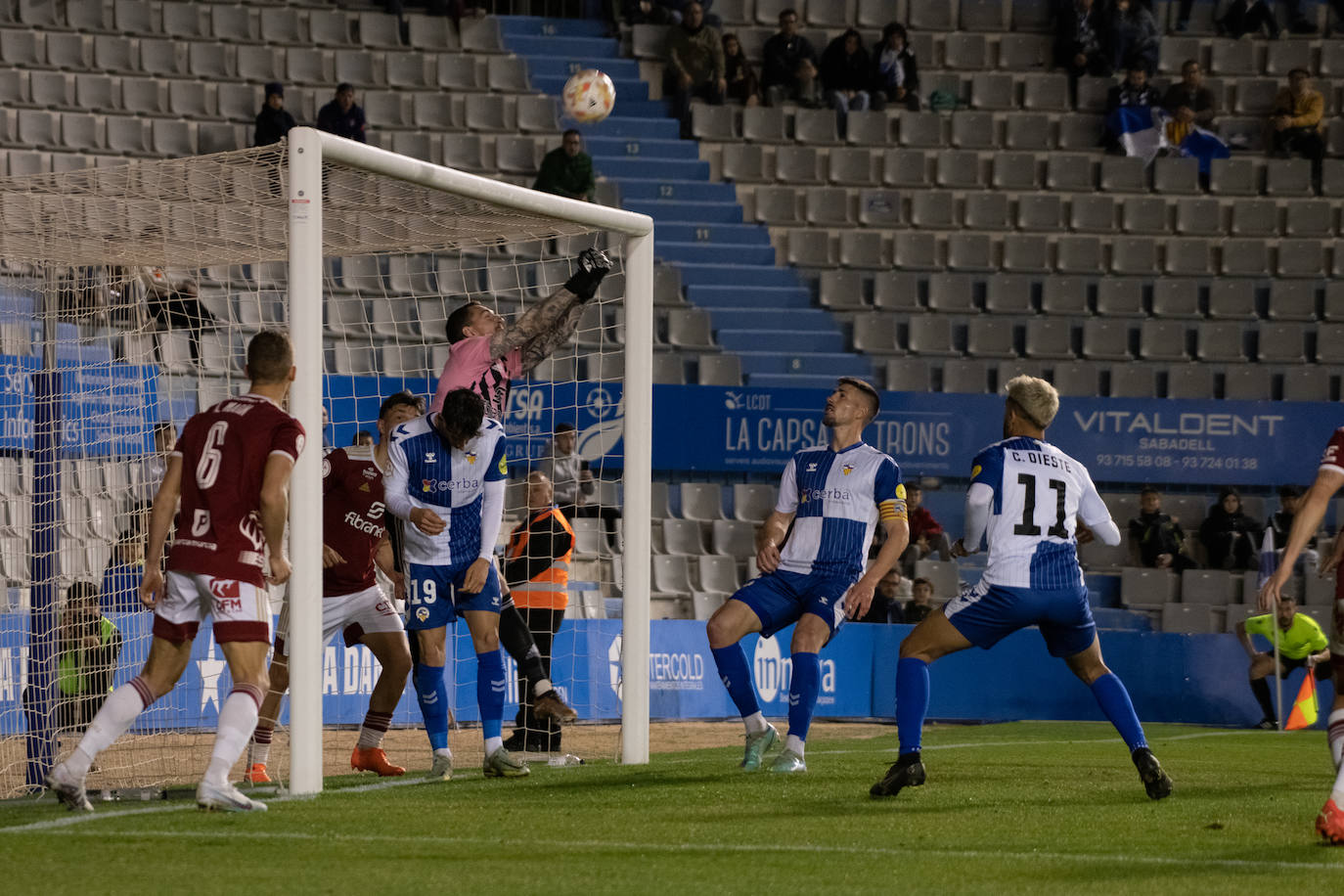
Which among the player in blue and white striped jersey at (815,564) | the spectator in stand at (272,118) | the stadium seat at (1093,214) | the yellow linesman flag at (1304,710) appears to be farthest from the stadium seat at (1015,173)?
the player in blue and white striped jersey at (815,564)

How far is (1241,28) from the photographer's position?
2328 cm

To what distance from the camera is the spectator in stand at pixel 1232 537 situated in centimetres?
1786

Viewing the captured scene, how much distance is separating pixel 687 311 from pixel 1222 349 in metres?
6.57

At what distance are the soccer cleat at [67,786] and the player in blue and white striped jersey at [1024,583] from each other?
136 inches

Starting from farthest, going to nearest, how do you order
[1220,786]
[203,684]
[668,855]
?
[203,684] → [1220,786] → [668,855]

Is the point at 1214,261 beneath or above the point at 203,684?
above

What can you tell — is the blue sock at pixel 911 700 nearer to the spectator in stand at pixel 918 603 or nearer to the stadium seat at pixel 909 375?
the spectator in stand at pixel 918 603

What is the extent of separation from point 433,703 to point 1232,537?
11651mm

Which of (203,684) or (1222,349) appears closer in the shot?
(203,684)

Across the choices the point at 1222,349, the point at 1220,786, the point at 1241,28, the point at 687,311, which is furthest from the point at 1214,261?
the point at 1220,786

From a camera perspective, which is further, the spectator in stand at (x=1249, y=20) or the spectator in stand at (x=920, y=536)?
the spectator in stand at (x=1249, y=20)

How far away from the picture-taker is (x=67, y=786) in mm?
6660

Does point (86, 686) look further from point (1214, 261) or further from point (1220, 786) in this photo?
point (1214, 261)

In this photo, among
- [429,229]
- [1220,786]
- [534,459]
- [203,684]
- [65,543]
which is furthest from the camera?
[534,459]
